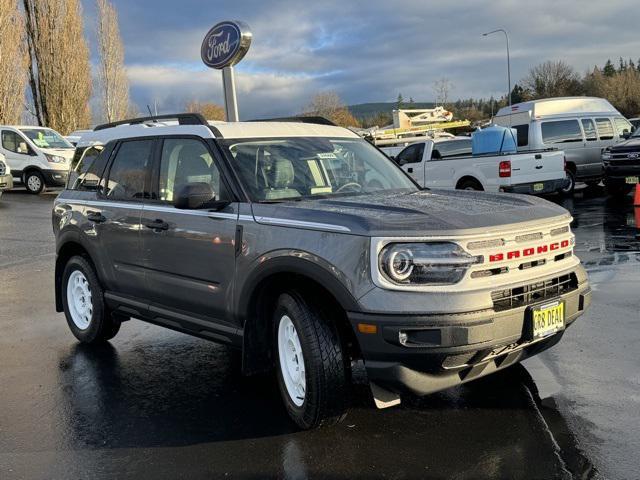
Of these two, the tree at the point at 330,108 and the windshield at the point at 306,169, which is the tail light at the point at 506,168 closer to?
the windshield at the point at 306,169

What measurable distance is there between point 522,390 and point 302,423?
1589 mm

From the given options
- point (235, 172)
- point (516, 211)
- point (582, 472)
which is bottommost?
point (582, 472)

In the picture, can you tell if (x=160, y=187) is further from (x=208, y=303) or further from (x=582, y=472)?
(x=582, y=472)

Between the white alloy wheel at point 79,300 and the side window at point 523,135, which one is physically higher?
the side window at point 523,135

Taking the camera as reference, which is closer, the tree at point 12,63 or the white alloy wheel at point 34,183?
the white alloy wheel at point 34,183

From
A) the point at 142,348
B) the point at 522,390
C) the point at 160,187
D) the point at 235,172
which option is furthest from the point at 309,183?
the point at 142,348

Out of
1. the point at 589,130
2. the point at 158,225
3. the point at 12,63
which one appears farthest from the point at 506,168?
the point at 12,63

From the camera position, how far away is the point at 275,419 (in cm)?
421

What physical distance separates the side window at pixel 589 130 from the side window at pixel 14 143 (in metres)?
17.2

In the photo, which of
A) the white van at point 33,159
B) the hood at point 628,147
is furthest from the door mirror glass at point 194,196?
the white van at point 33,159

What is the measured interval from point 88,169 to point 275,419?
3.20m

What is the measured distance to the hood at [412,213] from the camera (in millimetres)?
3525

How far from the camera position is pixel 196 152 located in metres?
4.82

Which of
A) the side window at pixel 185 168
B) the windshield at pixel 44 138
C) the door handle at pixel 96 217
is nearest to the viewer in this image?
the side window at pixel 185 168
